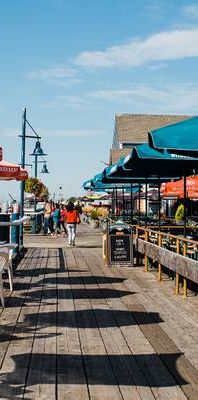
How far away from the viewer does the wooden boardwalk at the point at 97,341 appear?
4957 mm

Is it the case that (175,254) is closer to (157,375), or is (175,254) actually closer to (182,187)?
(157,375)

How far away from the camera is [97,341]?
6570 mm

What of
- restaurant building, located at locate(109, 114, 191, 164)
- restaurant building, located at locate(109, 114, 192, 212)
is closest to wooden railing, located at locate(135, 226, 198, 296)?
restaurant building, located at locate(109, 114, 192, 212)

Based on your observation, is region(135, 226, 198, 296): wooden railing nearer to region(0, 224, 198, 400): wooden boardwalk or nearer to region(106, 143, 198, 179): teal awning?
region(0, 224, 198, 400): wooden boardwalk

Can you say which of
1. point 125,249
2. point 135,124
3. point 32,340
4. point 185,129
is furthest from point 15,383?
point 135,124

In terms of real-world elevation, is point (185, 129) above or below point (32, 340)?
above

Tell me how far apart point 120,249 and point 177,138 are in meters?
7.42

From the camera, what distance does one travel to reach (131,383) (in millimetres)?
5074

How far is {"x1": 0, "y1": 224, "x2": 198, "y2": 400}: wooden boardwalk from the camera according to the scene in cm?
496

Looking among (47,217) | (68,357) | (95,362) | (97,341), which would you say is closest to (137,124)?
(47,217)

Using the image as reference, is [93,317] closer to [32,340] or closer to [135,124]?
[32,340]

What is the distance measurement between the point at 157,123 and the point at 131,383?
60987 mm

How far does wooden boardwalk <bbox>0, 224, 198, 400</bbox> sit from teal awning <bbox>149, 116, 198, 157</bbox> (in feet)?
7.13

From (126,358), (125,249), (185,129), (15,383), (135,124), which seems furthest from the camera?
(135,124)
